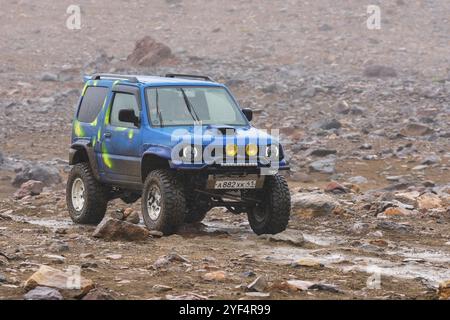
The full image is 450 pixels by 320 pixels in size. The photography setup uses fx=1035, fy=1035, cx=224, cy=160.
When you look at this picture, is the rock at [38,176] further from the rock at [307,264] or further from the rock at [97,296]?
the rock at [97,296]

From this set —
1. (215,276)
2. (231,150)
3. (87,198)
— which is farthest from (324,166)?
(215,276)

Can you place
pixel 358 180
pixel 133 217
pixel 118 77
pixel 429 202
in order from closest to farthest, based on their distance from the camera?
pixel 133 217 < pixel 118 77 < pixel 429 202 < pixel 358 180

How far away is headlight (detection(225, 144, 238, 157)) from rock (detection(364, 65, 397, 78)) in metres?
20.8

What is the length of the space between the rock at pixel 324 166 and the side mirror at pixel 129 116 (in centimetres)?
900

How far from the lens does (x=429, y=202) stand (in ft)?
52.2

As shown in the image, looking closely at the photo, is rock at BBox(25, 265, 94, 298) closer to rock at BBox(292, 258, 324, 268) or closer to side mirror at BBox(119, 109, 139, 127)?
rock at BBox(292, 258, 324, 268)

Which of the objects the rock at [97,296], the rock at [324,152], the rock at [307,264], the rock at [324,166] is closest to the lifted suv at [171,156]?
the rock at [307,264]

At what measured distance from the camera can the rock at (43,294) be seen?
820cm

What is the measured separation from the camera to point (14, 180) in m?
20.2

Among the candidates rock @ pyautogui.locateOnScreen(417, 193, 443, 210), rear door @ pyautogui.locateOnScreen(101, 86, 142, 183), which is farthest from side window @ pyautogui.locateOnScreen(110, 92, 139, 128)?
rock @ pyautogui.locateOnScreen(417, 193, 443, 210)

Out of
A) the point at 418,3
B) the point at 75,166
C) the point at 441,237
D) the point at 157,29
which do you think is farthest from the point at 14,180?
the point at 418,3

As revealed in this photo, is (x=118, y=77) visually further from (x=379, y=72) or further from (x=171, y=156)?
(x=379, y=72)

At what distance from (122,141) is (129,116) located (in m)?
0.44
